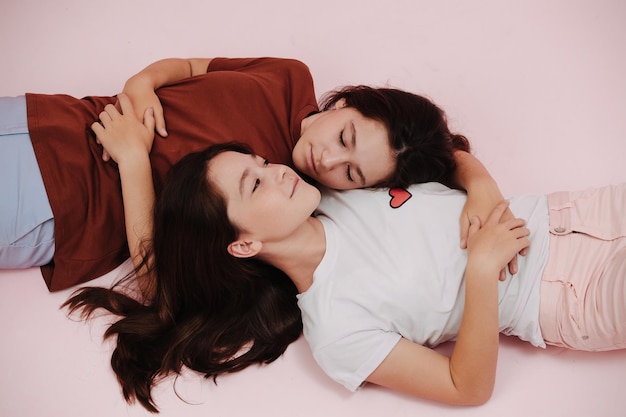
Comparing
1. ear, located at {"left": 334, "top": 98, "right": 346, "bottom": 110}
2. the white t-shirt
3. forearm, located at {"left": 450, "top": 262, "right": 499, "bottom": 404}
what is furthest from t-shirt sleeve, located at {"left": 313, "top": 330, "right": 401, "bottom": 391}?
ear, located at {"left": 334, "top": 98, "right": 346, "bottom": 110}

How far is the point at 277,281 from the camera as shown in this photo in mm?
1415

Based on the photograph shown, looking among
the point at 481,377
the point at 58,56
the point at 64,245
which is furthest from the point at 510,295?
the point at 58,56

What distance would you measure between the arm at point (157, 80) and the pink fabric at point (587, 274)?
89 centimetres

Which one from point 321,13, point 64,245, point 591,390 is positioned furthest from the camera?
point 321,13

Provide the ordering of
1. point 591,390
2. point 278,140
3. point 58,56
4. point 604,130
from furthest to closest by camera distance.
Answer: point 58,56 < point 604,130 < point 278,140 < point 591,390

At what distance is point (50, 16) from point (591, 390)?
1.81m

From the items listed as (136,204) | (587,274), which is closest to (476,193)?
(587,274)

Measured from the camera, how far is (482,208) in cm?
135

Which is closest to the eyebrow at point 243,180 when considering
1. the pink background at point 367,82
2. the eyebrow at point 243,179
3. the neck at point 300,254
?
the eyebrow at point 243,179

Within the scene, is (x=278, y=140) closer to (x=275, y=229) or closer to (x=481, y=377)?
(x=275, y=229)

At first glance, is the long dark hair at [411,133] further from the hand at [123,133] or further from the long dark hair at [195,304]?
the hand at [123,133]

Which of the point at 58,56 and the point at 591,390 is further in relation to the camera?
the point at 58,56

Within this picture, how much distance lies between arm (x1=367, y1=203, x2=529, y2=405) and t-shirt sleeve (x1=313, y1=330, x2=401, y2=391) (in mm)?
16

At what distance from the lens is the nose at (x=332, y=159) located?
4.45ft
